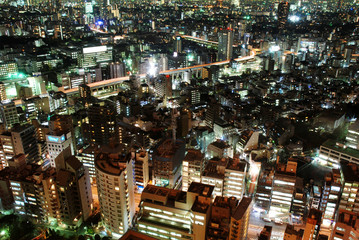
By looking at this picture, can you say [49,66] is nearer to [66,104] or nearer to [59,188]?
[66,104]

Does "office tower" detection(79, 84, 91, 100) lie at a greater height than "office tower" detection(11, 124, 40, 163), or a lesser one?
lesser

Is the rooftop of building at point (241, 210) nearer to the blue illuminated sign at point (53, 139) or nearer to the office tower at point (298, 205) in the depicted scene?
the office tower at point (298, 205)

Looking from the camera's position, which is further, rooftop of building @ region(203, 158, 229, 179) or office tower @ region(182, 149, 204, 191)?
office tower @ region(182, 149, 204, 191)

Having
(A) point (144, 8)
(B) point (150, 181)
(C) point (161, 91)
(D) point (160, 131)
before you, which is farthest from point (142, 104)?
(A) point (144, 8)

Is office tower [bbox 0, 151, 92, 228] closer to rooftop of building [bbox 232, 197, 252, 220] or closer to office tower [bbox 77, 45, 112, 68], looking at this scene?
rooftop of building [bbox 232, 197, 252, 220]

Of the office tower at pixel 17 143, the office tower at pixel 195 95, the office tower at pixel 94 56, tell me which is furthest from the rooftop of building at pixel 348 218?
the office tower at pixel 94 56

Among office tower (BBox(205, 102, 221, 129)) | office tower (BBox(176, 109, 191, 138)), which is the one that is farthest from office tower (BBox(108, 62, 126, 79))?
office tower (BBox(176, 109, 191, 138))

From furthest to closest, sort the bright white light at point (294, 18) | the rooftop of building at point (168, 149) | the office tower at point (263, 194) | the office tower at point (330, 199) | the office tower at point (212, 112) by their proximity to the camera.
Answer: the bright white light at point (294, 18)
the office tower at point (212, 112)
the rooftop of building at point (168, 149)
the office tower at point (263, 194)
the office tower at point (330, 199)

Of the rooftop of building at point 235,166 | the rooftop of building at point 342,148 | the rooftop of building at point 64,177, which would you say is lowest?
the rooftop of building at point 342,148
